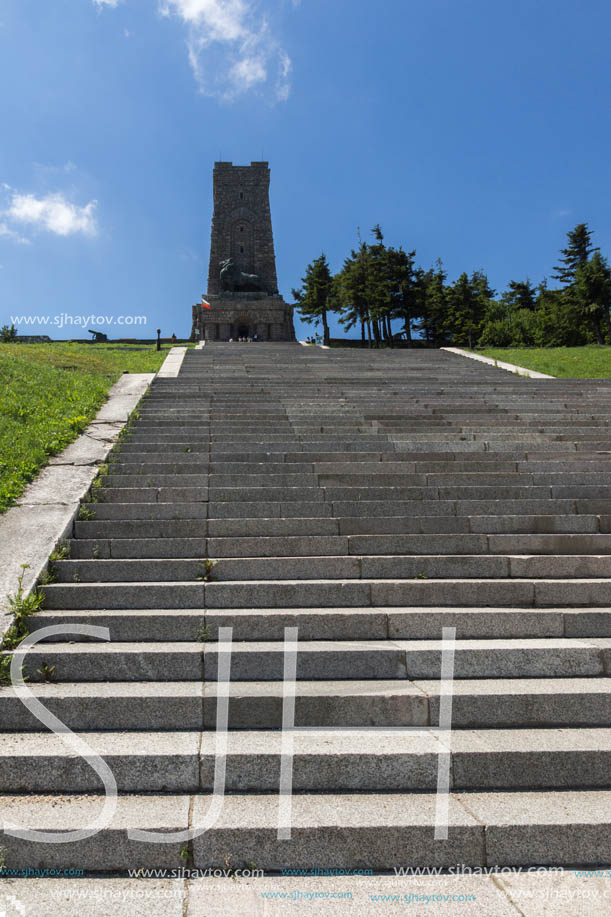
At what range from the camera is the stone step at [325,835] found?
9.44 feet

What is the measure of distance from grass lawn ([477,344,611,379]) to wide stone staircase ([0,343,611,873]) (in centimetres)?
834

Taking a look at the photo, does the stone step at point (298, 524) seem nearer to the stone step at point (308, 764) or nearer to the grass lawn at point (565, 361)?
the stone step at point (308, 764)

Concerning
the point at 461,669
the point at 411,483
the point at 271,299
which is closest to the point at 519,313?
the point at 271,299

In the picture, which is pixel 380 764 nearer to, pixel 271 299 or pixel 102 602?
pixel 102 602

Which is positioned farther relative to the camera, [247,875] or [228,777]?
[228,777]

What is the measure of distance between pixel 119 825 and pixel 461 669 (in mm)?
2336

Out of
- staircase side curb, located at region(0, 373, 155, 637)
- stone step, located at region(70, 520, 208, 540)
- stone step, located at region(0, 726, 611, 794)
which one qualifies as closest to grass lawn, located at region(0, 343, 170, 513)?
staircase side curb, located at region(0, 373, 155, 637)

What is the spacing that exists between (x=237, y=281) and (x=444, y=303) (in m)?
14.2

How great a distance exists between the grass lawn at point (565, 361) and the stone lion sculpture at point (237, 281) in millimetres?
21131

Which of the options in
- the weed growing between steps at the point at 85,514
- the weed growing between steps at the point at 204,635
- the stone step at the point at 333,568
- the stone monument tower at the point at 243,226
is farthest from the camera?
the stone monument tower at the point at 243,226

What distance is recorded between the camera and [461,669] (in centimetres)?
407

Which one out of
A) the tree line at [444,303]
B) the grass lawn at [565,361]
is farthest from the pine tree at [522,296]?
the grass lawn at [565,361]

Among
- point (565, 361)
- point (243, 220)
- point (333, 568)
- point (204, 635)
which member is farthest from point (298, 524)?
point (243, 220)

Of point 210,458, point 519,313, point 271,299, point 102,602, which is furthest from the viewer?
point 519,313
